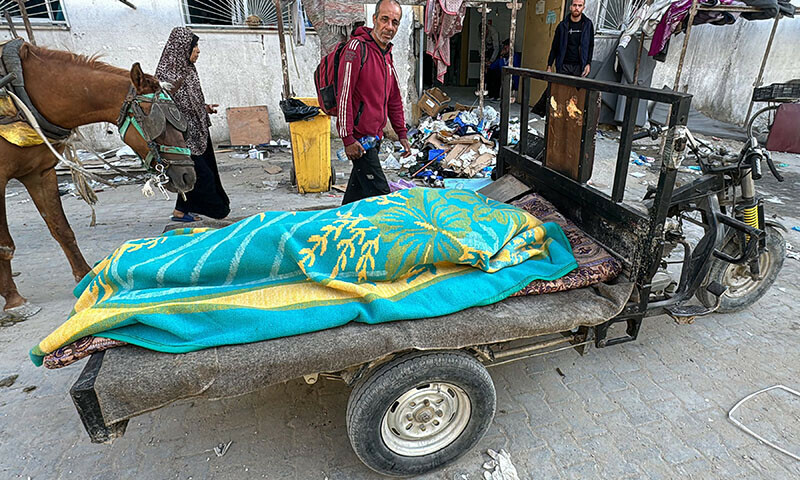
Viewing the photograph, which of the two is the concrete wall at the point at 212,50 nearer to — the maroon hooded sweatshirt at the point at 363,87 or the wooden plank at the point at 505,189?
the maroon hooded sweatshirt at the point at 363,87

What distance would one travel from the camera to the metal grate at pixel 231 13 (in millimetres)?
7945

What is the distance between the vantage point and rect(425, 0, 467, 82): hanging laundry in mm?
7883

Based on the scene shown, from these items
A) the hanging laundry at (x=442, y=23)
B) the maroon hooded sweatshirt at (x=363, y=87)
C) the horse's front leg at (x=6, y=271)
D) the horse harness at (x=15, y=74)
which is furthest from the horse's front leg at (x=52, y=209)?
the hanging laundry at (x=442, y=23)

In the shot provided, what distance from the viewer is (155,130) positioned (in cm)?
313

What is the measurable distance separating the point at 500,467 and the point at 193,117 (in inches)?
174

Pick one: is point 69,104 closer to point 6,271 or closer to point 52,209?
point 52,209

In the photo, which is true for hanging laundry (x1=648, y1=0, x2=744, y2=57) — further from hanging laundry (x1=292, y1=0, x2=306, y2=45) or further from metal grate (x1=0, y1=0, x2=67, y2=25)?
metal grate (x1=0, y1=0, x2=67, y2=25)

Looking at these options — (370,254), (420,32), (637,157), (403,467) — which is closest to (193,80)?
(370,254)

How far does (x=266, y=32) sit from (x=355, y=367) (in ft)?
26.1

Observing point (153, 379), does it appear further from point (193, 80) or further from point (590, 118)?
point (193, 80)

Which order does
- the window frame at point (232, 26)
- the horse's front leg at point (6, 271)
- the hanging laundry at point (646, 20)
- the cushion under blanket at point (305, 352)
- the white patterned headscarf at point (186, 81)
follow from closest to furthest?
the cushion under blanket at point (305, 352) < the horse's front leg at point (6, 271) < the white patterned headscarf at point (186, 81) < the window frame at point (232, 26) < the hanging laundry at point (646, 20)

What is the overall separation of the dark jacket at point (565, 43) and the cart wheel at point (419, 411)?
7.58m

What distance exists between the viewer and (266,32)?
8.23m

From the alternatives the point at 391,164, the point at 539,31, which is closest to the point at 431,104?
the point at 391,164
